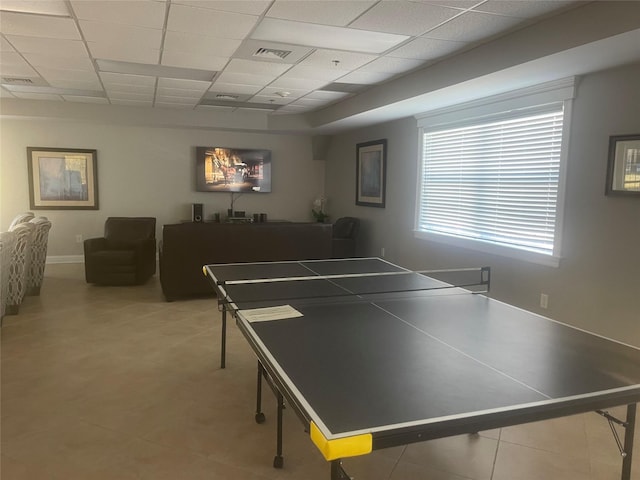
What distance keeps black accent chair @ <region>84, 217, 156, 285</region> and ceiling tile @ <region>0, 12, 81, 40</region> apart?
10.1 feet

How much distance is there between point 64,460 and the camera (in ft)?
7.79

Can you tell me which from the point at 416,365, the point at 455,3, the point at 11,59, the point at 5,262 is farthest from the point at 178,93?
the point at 416,365

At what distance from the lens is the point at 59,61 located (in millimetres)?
4617

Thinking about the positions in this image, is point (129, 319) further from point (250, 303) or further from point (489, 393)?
point (489, 393)

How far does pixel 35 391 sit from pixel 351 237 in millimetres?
5175

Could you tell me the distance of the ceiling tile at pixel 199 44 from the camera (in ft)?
12.5

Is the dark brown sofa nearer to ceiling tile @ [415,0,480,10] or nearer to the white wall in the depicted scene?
the white wall

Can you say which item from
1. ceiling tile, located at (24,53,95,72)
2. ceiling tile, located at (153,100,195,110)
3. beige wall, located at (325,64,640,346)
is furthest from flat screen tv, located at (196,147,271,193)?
beige wall, located at (325,64,640,346)

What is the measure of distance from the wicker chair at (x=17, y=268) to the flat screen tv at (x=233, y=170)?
3579 millimetres

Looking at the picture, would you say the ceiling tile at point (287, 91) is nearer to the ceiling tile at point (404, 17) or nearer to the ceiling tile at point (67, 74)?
the ceiling tile at point (67, 74)

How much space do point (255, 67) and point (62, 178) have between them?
15.0ft

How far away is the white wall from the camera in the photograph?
293 inches

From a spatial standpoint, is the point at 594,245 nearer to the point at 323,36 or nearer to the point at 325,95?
the point at 323,36

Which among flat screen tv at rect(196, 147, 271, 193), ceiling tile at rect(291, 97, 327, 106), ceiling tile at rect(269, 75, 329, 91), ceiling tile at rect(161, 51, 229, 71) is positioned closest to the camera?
ceiling tile at rect(161, 51, 229, 71)
